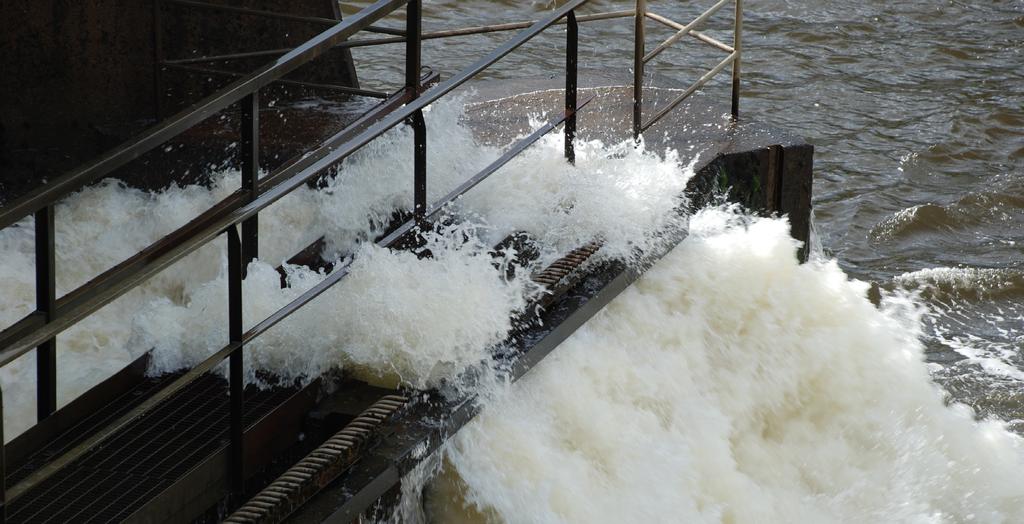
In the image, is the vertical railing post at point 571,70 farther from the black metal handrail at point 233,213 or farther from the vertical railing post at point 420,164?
the vertical railing post at point 420,164

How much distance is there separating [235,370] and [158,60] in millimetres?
3477

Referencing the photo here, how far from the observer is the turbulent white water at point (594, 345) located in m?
3.86

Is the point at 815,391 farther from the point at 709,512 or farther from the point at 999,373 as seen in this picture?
the point at 999,373

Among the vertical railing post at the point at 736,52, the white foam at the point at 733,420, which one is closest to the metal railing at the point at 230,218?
the white foam at the point at 733,420

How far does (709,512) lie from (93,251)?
9.63 feet

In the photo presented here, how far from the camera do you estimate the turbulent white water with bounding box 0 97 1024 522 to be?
386 centimetres

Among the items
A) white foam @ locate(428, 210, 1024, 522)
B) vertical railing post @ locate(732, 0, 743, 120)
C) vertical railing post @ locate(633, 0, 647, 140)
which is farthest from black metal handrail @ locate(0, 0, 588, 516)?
vertical railing post @ locate(732, 0, 743, 120)

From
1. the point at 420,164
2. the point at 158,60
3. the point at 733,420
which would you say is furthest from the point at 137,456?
the point at 158,60

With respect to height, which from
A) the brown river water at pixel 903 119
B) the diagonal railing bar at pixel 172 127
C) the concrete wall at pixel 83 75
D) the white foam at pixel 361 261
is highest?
the diagonal railing bar at pixel 172 127

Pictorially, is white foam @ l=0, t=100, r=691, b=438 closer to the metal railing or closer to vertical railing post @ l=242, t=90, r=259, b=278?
the metal railing

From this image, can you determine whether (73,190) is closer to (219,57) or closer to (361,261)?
(361,261)

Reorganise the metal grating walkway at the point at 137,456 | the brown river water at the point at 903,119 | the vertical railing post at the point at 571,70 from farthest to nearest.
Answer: the brown river water at the point at 903,119 → the vertical railing post at the point at 571,70 → the metal grating walkway at the point at 137,456

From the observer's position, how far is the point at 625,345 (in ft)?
15.3

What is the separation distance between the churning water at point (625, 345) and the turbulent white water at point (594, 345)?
0.03 ft
